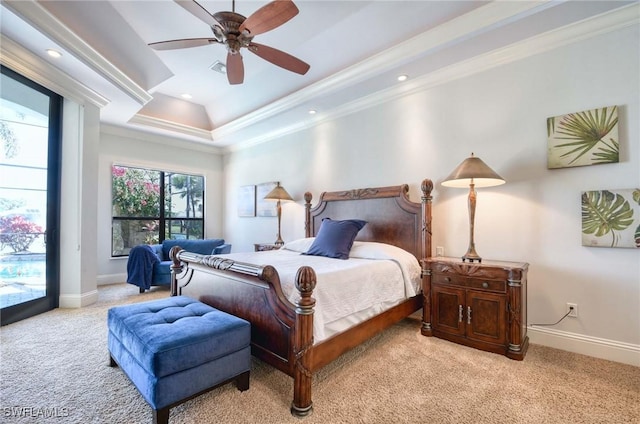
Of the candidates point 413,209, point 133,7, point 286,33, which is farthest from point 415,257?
point 133,7

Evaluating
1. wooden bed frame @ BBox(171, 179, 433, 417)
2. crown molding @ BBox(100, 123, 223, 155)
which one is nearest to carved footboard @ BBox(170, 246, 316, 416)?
wooden bed frame @ BBox(171, 179, 433, 417)

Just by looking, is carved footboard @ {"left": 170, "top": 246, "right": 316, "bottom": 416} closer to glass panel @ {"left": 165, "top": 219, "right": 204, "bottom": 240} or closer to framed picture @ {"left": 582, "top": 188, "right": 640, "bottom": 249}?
framed picture @ {"left": 582, "top": 188, "right": 640, "bottom": 249}

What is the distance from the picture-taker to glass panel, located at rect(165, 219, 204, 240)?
5797 mm

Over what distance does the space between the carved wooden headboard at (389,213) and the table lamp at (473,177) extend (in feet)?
1.49

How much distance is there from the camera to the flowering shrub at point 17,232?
3.09 m

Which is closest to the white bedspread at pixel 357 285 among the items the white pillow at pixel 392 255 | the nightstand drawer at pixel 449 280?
the white pillow at pixel 392 255

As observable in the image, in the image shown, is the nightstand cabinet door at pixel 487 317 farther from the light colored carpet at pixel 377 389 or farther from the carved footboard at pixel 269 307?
the carved footboard at pixel 269 307

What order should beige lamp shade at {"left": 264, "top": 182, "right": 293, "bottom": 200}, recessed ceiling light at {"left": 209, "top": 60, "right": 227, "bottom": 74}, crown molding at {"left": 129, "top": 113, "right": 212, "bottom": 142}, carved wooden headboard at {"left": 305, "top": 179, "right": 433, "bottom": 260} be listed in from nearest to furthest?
carved wooden headboard at {"left": 305, "top": 179, "right": 433, "bottom": 260} < recessed ceiling light at {"left": 209, "top": 60, "right": 227, "bottom": 74} < beige lamp shade at {"left": 264, "top": 182, "right": 293, "bottom": 200} < crown molding at {"left": 129, "top": 113, "right": 212, "bottom": 142}

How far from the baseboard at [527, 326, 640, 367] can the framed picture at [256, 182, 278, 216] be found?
3.96 meters

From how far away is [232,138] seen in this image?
5668 millimetres

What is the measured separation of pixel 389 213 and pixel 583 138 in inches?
74.2

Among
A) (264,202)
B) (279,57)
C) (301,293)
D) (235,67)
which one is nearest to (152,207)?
(264,202)

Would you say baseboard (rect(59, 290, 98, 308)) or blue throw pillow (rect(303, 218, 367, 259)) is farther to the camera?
baseboard (rect(59, 290, 98, 308))

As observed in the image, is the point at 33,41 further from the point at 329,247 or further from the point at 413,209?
the point at 413,209
